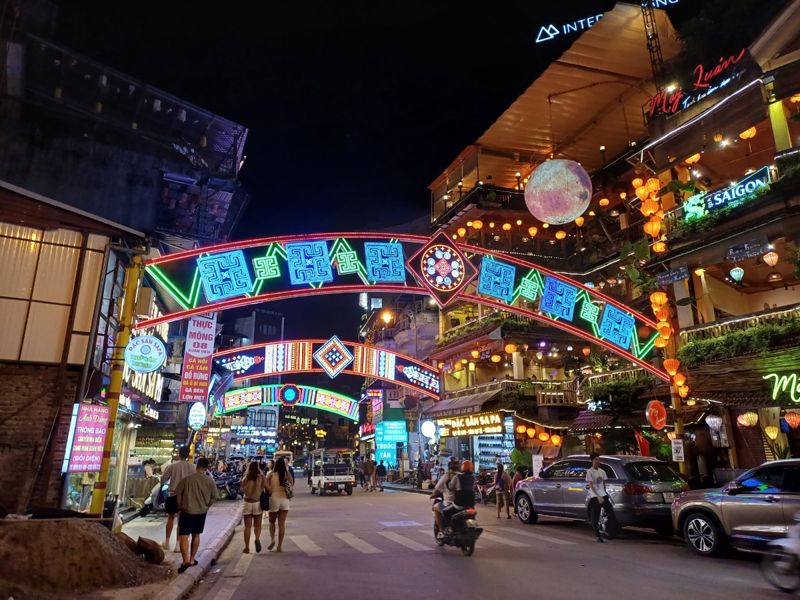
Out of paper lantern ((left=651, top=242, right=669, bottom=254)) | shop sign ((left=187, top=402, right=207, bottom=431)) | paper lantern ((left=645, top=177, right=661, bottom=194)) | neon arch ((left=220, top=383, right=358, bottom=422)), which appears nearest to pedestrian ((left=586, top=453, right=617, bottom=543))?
paper lantern ((left=651, top=242, right=669, bottom=254))

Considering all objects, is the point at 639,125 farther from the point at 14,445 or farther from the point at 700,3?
the point at 14,445

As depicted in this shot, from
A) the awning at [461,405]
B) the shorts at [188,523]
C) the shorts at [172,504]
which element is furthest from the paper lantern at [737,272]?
the shorts at [172,504]

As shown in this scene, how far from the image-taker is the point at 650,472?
1219 centimetres

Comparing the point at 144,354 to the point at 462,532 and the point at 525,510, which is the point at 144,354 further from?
the point at 525,510

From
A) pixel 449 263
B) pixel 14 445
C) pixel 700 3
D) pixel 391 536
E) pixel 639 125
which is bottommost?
pixel 391 536

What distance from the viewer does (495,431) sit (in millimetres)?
27484

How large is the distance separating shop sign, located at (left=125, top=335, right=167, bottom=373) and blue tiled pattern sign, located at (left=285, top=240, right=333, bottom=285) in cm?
357

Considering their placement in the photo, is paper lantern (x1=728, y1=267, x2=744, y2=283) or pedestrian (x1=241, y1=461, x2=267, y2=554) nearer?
pedestrian (x1=241, y1=461, x2=267, y2=554)

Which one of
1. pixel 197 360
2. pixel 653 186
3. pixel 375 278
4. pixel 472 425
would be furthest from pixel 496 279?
pixel 472 425

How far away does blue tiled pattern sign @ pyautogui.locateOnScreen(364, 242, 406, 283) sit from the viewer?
14.6 m

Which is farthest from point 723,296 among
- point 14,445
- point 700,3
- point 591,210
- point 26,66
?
point 26,66

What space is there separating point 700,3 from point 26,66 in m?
31.5

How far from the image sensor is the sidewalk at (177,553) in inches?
256

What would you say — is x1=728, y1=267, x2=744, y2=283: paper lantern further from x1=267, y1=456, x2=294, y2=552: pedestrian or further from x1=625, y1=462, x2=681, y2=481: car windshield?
x1=267, y1=456, x2=294, y2=552: pedestrian
